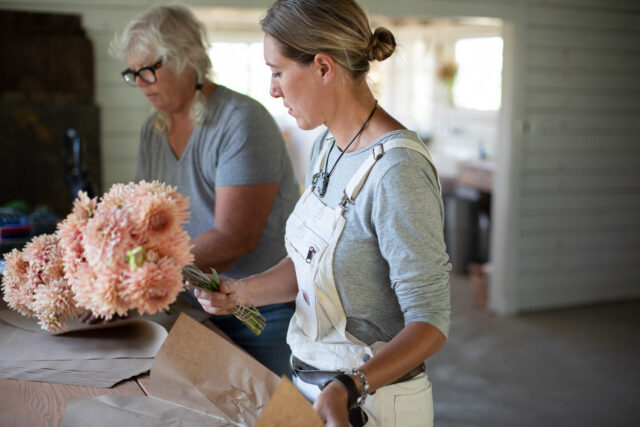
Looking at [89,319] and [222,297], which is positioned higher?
[222,297]

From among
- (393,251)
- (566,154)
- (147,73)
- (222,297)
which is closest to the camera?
(393,251)

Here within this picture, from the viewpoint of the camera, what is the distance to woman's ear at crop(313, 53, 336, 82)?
1245 mm

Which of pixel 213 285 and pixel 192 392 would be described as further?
pixel 213 285

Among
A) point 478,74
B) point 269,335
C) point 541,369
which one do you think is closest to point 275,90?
point 269,335

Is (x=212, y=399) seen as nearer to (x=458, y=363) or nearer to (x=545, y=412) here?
(x=545, y=412)

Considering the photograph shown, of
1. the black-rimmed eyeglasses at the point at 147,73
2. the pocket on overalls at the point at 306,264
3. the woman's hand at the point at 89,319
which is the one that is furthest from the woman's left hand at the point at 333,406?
the black-rimmed eyeglasses at the point at 147,73

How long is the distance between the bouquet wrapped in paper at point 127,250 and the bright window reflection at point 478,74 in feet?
22.1

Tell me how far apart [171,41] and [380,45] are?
2.72ft

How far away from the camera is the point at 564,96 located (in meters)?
4.92

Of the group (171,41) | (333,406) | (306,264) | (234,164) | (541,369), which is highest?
(171,41)

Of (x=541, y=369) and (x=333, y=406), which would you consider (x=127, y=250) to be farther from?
(x=541, y=369)

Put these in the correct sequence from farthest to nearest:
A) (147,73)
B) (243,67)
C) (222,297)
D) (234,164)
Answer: (243,67)
(147,73)
(234,164)
(222,297)

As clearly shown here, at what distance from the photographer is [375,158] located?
1.19 metres

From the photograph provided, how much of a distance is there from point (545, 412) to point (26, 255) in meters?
2.90
